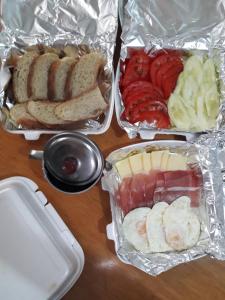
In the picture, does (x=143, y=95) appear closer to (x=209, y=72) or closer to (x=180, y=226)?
(x=209, y=72)

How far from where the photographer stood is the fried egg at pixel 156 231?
882 mm

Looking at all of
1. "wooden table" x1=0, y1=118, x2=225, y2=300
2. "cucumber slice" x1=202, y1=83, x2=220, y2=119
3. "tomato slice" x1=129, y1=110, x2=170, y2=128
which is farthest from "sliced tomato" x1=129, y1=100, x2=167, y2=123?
"wooden table" x1=0, y1=118, x2=225, y2=300

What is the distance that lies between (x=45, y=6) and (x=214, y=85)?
1.62 ft

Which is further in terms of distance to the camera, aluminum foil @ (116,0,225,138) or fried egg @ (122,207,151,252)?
aluminum foil @ (116,0,225,138)

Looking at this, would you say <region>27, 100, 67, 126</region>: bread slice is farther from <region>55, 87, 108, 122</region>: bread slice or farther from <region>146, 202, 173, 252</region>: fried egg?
<region>146, 202, 173, 252</region>: fried egg

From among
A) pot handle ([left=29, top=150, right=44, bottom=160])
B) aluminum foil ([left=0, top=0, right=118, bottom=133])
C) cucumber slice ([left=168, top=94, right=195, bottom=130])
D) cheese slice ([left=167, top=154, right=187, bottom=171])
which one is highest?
aluminum foil ([left=0, top=0, right=118, bottom=133])

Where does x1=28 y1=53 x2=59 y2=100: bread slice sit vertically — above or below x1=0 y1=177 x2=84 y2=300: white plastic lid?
above

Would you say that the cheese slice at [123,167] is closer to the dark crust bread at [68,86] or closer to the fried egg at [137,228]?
the fried egg at [137,228]

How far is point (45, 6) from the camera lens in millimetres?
1019

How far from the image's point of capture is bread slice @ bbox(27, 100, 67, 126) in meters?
0.93

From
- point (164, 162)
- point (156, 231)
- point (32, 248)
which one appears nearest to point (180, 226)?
point (156, 231)

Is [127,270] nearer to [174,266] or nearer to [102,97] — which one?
[174,266]

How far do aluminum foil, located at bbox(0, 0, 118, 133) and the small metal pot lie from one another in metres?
0.24

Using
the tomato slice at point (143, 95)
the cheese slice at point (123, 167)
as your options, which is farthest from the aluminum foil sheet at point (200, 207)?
the tomato slice at point (143, 95)
